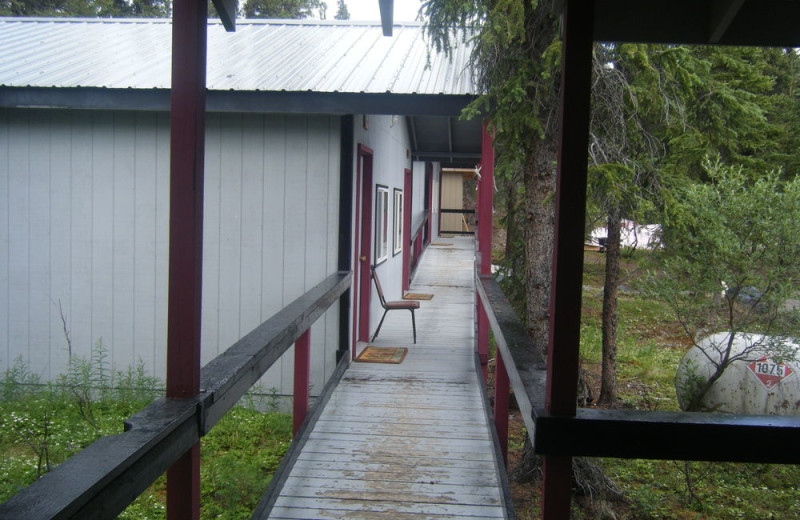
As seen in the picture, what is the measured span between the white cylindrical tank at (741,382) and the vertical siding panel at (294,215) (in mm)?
4517

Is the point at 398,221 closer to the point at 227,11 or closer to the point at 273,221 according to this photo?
the point at 273,221

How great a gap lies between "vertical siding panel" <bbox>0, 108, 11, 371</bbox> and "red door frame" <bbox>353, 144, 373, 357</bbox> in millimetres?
3987

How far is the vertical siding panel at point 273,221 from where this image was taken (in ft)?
26.6

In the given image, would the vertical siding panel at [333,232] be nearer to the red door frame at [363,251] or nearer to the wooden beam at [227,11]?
the red door frame at [363,251]

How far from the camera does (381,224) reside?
10359mm

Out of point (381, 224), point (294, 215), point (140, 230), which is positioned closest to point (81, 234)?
point (140, 230)

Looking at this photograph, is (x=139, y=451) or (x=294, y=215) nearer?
(x=139, y=451)

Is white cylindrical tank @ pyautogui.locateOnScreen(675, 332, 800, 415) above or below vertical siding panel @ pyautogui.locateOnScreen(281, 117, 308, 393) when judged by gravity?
below

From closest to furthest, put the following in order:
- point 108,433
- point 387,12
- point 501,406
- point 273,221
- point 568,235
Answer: point 568,235 → point 501,406 → point 108,433 → point 387,12 → point 273,221

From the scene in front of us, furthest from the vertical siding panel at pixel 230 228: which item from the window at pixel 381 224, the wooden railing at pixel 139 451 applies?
the wooden railing at pixel 139 451

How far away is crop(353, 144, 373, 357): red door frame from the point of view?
8.66 m

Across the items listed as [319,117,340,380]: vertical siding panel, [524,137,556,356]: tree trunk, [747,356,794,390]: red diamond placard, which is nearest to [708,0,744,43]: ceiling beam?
[524,137,556,356]: tree trunk

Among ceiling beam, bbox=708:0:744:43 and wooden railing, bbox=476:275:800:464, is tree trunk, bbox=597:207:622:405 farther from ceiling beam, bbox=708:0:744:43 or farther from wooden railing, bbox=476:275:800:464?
wooden railing, bbox=476:275:800:464

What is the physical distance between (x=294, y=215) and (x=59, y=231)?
2732 mm
